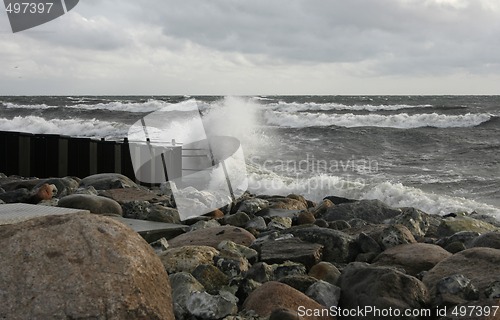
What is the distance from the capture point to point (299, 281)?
12.5 feet

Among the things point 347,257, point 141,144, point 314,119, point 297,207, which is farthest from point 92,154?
point 314,119

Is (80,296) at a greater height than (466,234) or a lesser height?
greater

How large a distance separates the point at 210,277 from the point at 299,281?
1.87 ft

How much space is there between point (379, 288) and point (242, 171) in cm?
914

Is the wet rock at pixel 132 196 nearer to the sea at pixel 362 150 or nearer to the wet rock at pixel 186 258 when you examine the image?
the sea at pixel 362 150

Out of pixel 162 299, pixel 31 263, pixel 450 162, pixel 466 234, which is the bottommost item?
pixel 450 162

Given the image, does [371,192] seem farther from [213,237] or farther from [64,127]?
[64,127]

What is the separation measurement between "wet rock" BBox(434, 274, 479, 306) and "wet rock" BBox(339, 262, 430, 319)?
111 mm

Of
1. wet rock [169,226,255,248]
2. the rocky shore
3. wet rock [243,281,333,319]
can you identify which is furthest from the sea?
wet rock [243,281,333,319]

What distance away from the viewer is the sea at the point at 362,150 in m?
11.9

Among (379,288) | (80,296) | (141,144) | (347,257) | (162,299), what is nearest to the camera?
(80,296)

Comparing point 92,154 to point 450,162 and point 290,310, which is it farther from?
point 450,162

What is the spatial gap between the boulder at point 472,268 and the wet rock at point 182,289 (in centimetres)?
143

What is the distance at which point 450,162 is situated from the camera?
18.8 meters
